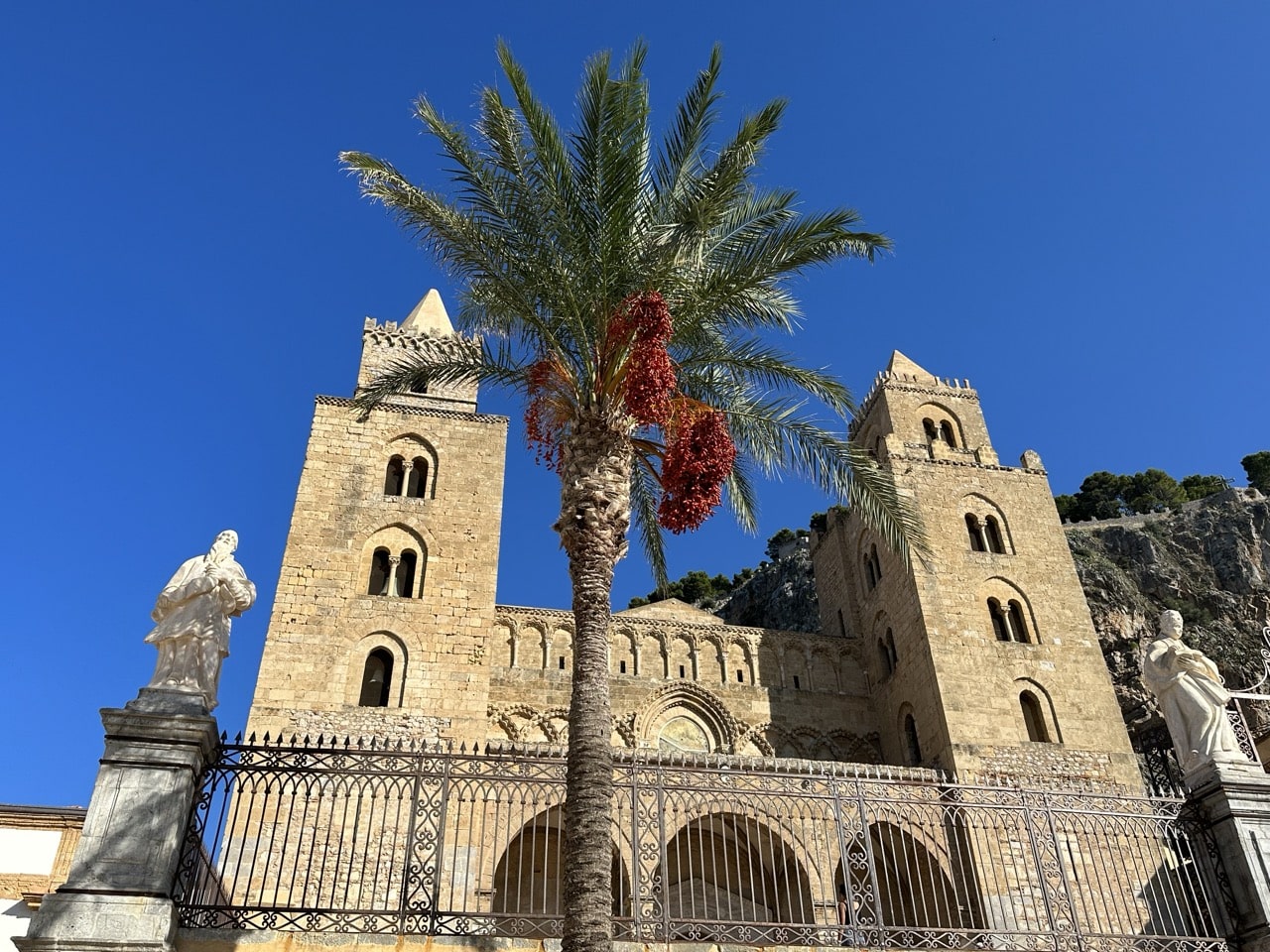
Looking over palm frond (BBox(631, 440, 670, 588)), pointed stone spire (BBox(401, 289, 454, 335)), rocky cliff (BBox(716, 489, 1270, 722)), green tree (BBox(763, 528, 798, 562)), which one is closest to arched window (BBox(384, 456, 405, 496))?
pointed stone spire (BBox(401, 289, 454, 335))

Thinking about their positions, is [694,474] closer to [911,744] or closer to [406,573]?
[406,573]

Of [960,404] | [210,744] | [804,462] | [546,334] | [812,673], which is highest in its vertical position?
[960,404]

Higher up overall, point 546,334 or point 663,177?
point 663,177

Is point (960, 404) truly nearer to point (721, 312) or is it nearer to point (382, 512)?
point (382, 512)

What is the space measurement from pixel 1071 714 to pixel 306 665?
56.6ft

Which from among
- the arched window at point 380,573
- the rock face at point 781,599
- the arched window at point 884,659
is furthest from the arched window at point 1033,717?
the rock face at point 781,599

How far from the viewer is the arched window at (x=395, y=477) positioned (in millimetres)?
22453

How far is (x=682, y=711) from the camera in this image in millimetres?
25359

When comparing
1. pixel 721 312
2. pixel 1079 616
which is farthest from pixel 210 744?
pixel 1079 616

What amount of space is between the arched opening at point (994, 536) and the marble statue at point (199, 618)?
21390 mm

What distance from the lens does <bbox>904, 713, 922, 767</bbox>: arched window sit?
23891mm

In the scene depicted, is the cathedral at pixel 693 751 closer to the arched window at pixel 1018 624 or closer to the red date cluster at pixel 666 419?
the arched window at pixel 1018 624

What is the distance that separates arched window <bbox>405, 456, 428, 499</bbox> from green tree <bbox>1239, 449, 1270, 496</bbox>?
55024 millimetres

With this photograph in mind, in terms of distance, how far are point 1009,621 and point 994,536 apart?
9.00 ft
